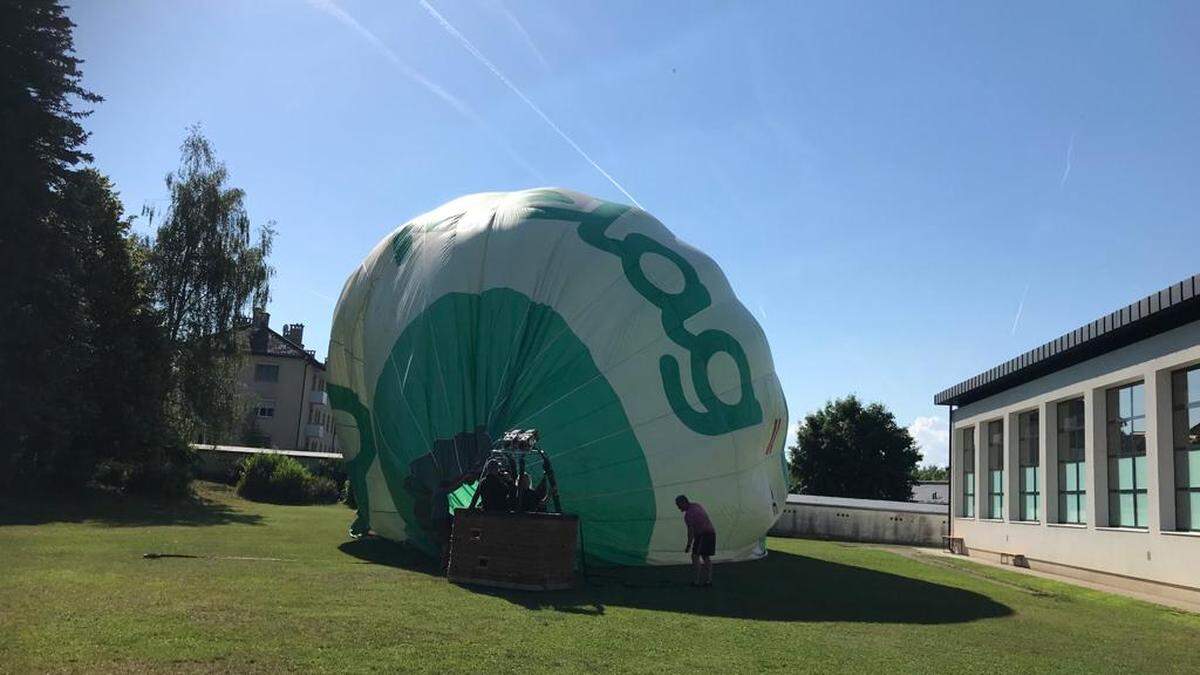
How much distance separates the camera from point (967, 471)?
29.1m

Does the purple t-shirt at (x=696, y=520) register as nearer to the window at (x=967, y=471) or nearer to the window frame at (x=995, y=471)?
the window frame at (x=995, y=471)

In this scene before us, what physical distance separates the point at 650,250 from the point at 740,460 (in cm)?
348

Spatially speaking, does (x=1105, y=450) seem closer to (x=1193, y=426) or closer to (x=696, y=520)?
(x=1193, y=426)

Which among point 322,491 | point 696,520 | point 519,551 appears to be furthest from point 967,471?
point 519,551

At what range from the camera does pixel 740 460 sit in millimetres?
13219

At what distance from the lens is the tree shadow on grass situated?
62.3ft

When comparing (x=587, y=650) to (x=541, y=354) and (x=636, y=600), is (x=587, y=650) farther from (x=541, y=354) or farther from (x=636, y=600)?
(x=541, y=354)

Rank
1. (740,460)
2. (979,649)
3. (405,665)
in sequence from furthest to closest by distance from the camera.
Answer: (740,460), (979,649), (405,665)

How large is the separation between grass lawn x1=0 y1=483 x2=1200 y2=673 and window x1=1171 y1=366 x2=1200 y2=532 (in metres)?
2.22

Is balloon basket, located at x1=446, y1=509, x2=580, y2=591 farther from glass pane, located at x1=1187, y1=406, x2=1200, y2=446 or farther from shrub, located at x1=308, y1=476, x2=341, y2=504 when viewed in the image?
shrub, located at x1=308, y1=476, x2=341, y2=504

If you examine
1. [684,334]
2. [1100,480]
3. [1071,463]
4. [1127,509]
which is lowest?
[1127,509]

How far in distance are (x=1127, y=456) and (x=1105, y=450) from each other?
0.81m

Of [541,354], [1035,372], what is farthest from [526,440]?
[1035,372]

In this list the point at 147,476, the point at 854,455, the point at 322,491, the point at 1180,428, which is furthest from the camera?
the point at 854,455
